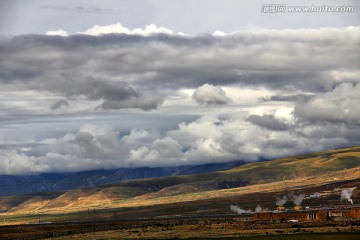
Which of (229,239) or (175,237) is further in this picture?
(175,237)

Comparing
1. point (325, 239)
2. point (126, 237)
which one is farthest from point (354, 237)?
point (126, 237)

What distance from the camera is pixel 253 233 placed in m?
191

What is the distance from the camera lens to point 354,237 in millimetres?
159500

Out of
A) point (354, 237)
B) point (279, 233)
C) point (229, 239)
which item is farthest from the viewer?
point (279, 233)

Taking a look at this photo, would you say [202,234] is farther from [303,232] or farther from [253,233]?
[303,232]

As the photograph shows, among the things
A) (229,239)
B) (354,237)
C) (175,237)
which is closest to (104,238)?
(175,237)

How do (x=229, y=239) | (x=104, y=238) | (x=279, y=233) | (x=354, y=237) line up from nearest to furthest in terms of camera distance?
(x=354, y=237) → (x=229, y=239) → (x=279, y=233) → (x=104, y=238)

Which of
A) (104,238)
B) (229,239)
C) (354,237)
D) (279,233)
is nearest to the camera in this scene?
(354,237)

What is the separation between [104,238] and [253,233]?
46.0m

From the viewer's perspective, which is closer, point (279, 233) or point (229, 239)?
point (229, 239)

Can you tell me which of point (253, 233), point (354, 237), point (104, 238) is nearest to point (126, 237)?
point (104, 238)

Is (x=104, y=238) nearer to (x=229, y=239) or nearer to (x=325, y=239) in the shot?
(x=229, y=239)

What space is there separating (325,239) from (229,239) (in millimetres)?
26315

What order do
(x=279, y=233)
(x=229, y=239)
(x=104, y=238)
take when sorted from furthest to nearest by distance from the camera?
(x=104, y=238)
(x=279, y=233)
(x=229, y=239)
